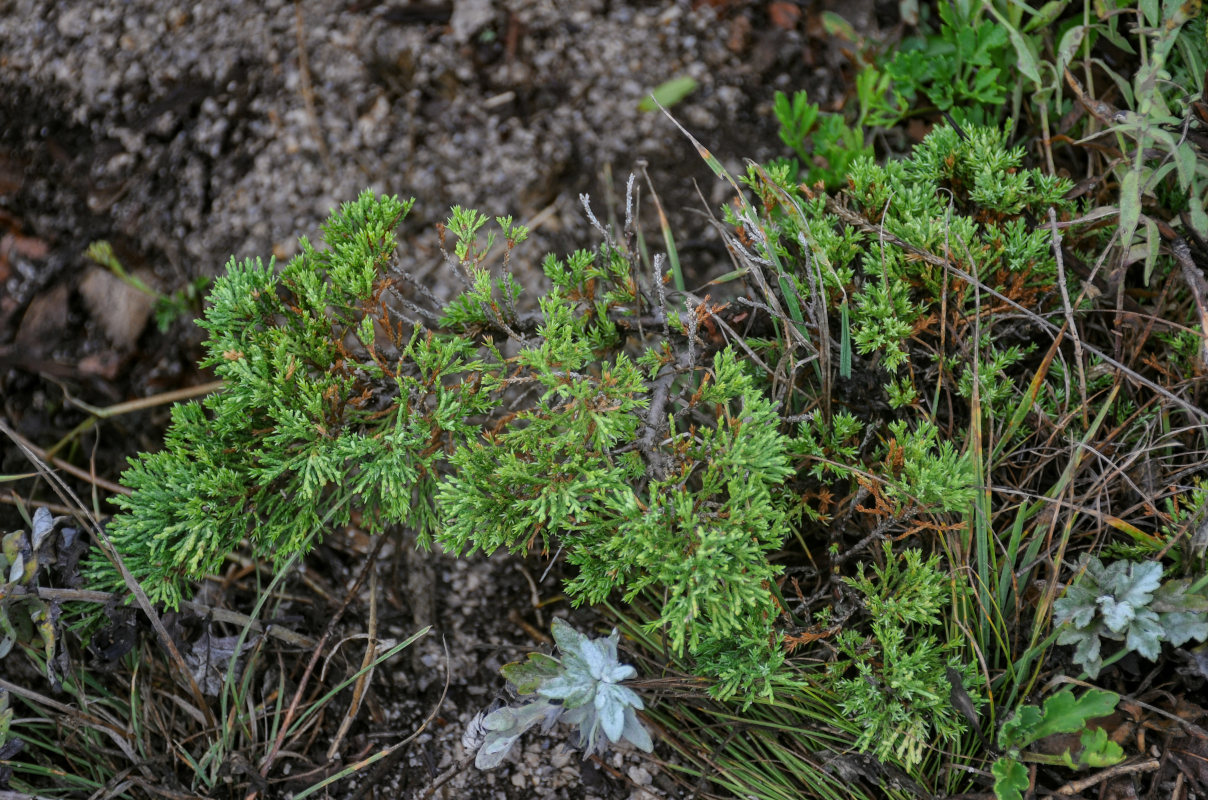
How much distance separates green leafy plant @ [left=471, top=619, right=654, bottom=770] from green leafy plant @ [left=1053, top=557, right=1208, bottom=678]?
934 mm

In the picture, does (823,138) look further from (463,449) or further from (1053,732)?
(1053,732)

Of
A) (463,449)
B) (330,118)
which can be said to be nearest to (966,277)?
(463,449)

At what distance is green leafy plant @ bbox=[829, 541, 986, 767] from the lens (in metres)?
1.64

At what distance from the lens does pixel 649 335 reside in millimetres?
2180

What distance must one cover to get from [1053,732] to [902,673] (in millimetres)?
328

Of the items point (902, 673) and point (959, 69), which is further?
point (959, 69)

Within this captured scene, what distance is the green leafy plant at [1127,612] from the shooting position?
166 cm

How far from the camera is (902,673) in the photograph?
1631mm

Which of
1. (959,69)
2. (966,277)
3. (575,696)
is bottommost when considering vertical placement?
(575,696)

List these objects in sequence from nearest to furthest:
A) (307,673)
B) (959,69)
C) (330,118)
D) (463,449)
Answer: (463,449) → (307,673) → (959,69) → (330,118)

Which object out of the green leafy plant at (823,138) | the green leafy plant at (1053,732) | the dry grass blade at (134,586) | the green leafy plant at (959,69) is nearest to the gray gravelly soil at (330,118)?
the green leafy plant at (823,138)

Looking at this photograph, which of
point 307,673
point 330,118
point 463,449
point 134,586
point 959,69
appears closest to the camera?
point 463,449

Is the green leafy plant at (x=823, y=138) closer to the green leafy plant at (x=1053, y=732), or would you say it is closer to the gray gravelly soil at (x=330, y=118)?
the gray gravelly soil at (x=330, y=118)

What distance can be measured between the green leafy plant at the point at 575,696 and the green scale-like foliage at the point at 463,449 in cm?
13
